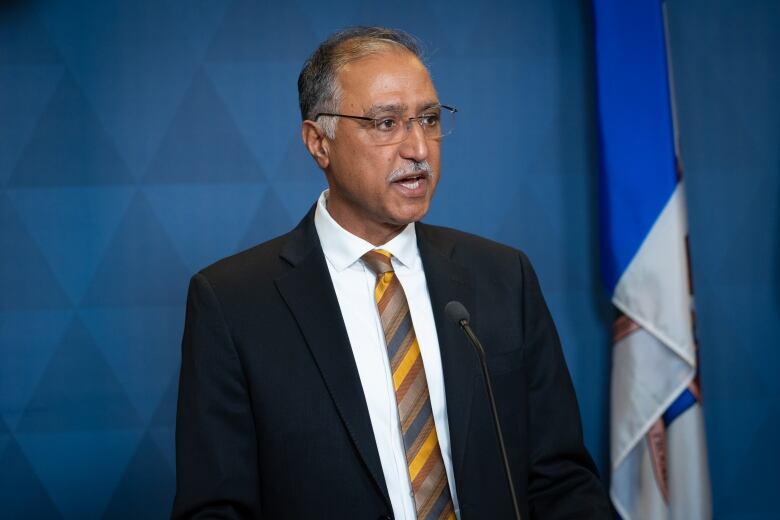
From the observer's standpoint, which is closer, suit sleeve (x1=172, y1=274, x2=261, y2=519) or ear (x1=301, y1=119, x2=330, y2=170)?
suit sleeve (x1=172, y1=274, x2=261, y2=519)

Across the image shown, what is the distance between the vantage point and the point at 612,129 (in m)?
3.14

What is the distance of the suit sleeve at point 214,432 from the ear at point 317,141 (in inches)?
17.4

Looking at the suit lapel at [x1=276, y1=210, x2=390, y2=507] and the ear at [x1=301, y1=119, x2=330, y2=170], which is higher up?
the ear at [x1=301, y1=119, x2=330, y2=170]

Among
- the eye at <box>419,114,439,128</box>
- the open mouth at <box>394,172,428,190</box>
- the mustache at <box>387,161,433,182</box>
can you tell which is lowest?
the open mouth at <box>394,172,428,190</box>

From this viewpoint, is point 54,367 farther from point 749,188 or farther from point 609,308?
point 749,188

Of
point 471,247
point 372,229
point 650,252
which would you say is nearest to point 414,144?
point 372,229

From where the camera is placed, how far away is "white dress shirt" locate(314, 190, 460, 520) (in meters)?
1.88

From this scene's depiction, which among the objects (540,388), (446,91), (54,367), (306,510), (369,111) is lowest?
(306,510)

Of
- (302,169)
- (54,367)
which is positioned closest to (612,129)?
(302,169)

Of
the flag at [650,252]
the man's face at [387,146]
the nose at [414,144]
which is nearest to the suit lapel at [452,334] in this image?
the man's face at [387,146]

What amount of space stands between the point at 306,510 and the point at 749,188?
2339 mm

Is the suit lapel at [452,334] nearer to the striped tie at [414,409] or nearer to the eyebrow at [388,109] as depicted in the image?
the striped tie at [414,409]

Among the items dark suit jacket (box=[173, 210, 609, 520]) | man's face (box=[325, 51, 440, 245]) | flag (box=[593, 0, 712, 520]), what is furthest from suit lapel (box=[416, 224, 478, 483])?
flag (box=[593, 0, 712, 520])

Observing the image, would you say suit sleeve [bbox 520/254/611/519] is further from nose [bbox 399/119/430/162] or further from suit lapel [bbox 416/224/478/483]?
nose [bbox 399/119/430/162]
